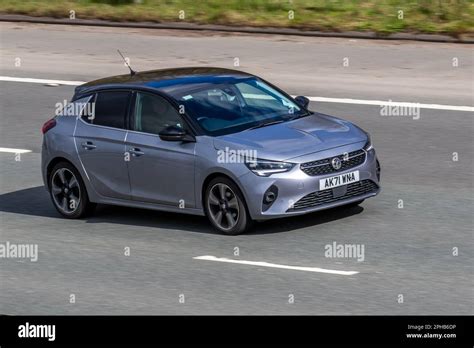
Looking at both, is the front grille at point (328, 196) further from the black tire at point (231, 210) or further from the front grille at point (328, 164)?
the black tire at point (231, 210)

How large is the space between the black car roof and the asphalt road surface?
1433mm

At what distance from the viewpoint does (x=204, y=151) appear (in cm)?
1373

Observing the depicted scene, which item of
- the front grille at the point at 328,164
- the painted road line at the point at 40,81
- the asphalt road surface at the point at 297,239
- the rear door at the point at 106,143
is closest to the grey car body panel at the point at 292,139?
the front grille at the point at 328,164

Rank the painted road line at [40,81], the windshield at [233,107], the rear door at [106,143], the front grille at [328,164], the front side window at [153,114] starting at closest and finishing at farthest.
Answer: the front grille at [328,164] < the windshield at [233,107] < the front side window at [153,114] < the rear door at [106,143] < the painted road line at [40,81]

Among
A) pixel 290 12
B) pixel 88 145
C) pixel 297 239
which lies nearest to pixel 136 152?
pixel 88 145

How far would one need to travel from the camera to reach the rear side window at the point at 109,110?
578 inches

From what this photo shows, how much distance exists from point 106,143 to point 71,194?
82 cm

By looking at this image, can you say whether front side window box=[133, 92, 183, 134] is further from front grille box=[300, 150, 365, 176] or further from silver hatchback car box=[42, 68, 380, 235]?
front grille box=[300, 150, 365, 176]

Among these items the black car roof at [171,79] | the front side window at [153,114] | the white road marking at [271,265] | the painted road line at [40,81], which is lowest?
the painted road line at [40,81]

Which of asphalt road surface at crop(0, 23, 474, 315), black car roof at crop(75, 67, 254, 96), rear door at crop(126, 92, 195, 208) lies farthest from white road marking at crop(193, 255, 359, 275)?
black car roof at crop(75, 67, 254, 96)

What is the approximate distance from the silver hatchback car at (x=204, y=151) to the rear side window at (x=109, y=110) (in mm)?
14

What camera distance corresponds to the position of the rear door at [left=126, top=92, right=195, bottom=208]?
45.6ft

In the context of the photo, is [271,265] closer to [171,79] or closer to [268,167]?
[268,167]

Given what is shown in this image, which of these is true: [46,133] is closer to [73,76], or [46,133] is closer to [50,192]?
[50,192]
